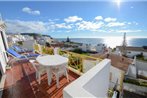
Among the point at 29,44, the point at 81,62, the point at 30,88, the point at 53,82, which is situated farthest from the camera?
the point at 29,44

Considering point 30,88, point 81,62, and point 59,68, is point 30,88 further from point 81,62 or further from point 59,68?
point 81,62

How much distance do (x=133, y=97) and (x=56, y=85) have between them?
38.0ft

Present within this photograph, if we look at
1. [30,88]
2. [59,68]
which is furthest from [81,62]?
[30,88]

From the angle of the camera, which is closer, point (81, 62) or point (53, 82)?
point (53, 82)

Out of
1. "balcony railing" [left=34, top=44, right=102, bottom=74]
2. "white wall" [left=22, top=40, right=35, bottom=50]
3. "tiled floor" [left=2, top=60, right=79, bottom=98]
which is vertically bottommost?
"tiled floor" [left=2, top=60, right=79, bottom=98]

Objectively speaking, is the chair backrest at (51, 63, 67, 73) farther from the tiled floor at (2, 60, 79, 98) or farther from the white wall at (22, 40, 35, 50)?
the white wall at (22, 40, 35, 50)

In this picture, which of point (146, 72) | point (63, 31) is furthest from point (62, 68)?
point (63, 31)

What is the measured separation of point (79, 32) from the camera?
311 ft

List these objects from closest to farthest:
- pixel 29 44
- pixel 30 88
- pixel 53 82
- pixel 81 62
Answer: pixel 30 88, pixel 53 82, pixel 81 62, pixel 29 44

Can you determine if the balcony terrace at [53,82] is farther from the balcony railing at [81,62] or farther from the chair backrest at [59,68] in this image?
the chair backrest at [59,68]

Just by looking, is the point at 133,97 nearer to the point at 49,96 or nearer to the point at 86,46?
the point at 49,96

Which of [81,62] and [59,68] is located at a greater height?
[59,68]

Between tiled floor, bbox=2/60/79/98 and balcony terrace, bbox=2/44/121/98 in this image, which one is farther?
tiled floor, bbox=2/60/79/98

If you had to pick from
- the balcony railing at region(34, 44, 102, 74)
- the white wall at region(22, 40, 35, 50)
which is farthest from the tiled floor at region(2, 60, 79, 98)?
the white wall at region(22, 40, 35, 50)
